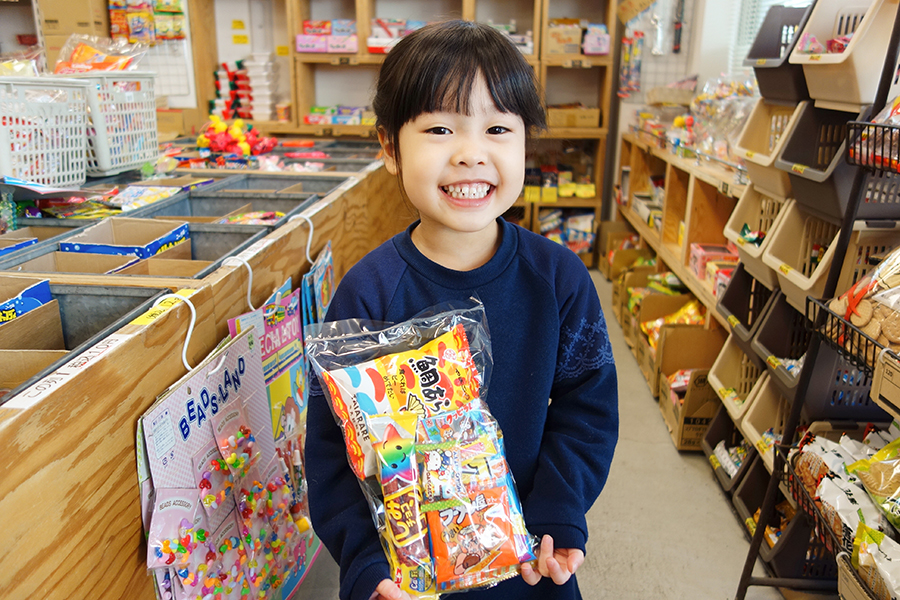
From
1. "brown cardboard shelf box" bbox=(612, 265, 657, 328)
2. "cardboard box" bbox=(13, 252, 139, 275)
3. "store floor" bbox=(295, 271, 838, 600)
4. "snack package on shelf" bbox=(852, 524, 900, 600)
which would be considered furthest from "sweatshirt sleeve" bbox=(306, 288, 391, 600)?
"brown cardboard shelf box" bbox=(612, 265, 657, 328)

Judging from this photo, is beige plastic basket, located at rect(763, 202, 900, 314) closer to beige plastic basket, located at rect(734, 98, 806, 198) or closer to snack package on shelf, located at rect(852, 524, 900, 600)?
beige plastic basket, located at rect(734, 98, 806, 198)

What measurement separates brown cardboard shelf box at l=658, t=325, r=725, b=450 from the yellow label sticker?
201 cm

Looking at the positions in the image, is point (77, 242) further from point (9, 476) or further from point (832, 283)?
point (832, 283)

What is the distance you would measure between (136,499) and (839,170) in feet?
5.57

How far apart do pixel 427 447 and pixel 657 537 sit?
62.2 inches

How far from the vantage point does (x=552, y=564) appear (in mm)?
896

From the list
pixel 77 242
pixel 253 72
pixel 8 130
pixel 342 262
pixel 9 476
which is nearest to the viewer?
pixel 9 476

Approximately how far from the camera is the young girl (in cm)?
91

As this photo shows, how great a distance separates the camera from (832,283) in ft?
5.12

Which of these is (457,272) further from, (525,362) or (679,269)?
(679,269)

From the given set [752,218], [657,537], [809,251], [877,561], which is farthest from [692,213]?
[877,561]

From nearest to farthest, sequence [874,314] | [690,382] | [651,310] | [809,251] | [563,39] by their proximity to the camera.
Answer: [874,314] → [809,251] → [690,382] → [651,310] → [563,39]

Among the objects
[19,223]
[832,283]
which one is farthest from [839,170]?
[19,223]

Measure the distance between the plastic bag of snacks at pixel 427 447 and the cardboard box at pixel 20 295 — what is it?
56 centimetres
